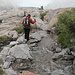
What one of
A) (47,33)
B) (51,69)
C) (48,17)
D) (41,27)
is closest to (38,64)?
(51,69)

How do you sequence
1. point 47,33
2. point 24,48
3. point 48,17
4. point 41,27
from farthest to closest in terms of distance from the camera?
point 48,17 < point 41,27 < point 47,33 < point 24,48

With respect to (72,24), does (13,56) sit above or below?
below

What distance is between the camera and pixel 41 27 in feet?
69.4

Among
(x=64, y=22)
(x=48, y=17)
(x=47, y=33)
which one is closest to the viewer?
(x=64, y=22)

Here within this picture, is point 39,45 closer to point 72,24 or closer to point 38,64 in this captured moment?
point 38,64

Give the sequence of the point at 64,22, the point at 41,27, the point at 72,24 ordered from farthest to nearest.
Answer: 1. the point at 41,27
2. the point at 64,22
3. the point at 72,24

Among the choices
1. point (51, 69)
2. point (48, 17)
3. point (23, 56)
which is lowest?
point (51, 69)

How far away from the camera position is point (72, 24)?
10.1 meters

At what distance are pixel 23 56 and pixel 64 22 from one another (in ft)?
15.2

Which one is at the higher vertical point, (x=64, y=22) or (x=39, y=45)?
(x=64, y=22)

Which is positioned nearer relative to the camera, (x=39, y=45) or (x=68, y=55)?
(x=68, y=55)

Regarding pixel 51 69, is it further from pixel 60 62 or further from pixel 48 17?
pixel 48 17

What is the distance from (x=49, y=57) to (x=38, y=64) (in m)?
1.59

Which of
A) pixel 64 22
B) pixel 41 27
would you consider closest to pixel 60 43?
pixel 64 22
